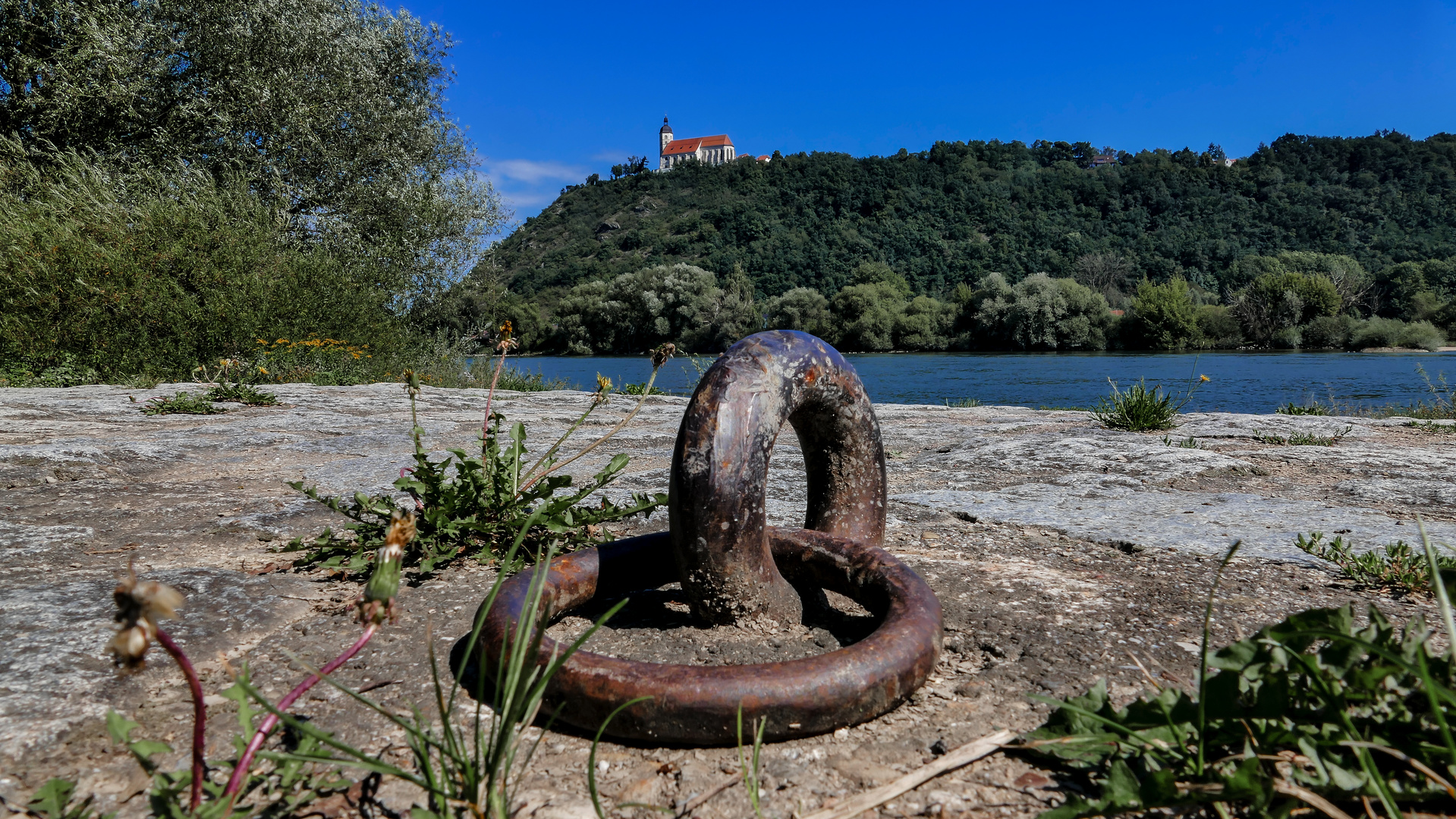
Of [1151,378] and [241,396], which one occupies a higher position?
[241,396]

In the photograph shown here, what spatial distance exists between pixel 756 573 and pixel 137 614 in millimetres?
1096

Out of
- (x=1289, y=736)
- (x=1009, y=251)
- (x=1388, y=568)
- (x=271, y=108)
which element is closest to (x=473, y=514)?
(x=1289, y=736)

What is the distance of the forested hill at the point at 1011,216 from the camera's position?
64.3 meters

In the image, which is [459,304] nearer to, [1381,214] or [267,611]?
[267,611]

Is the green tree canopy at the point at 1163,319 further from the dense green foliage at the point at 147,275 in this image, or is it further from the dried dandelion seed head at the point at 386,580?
the dried dandelion seed head at the point at 386,580

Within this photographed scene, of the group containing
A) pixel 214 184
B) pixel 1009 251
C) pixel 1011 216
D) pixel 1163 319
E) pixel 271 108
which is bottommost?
pixel 1163 319

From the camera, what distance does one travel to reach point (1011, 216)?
7731 cm

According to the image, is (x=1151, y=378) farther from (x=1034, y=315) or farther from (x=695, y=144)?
(x=695, y=144)

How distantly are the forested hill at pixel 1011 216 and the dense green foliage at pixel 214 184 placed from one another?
4083cm

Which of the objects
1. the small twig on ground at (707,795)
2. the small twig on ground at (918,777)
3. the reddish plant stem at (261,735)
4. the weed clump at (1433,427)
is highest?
the reddish plant stem at (261,735)

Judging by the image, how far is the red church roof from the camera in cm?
14900

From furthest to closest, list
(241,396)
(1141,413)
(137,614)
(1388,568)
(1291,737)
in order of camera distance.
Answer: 1. (241,396)
2. (1141,413)
3. (1388,568)
4. (1291,737)
5. (137,614)

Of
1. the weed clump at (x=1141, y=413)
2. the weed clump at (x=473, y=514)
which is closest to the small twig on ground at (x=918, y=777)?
the weed clump at (x=473, y=514)

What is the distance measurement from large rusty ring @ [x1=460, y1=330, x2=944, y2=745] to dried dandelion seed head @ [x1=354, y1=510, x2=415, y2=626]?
207 mm
